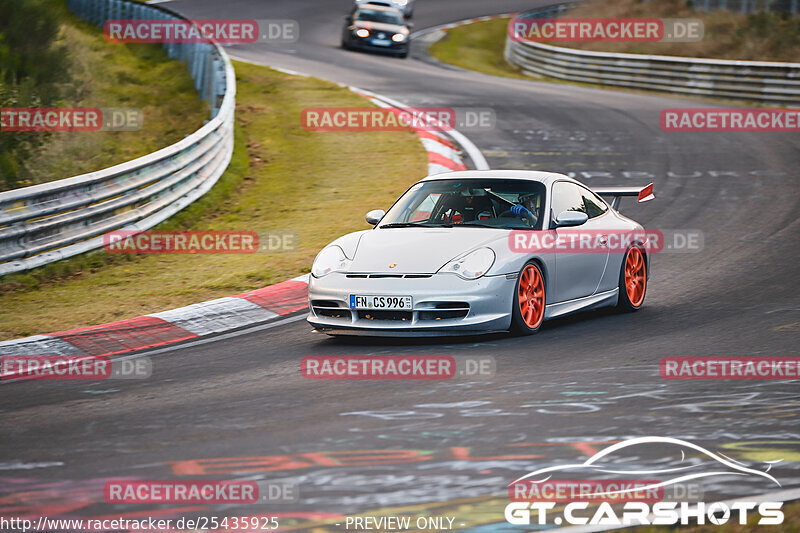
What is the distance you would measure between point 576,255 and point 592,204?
0.92 meters

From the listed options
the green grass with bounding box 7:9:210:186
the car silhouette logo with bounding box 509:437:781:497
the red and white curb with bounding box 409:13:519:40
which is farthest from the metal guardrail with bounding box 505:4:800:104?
the car silhouette logo with bounding box 509:437:781:497

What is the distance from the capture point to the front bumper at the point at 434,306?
838 cm

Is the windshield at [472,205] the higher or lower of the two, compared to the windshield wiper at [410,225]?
higher

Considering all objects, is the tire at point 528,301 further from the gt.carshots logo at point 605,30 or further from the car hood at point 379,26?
the gt.carshots logo at point 605,30

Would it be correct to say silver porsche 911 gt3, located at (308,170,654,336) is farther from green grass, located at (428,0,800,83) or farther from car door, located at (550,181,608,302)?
green grass, located at (428,0,800,83)

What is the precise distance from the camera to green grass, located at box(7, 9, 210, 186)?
16656 millimetres

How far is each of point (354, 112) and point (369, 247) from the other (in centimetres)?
1308

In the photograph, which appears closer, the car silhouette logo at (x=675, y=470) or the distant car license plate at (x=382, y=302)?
the car silhouette logo at (x=675, y=470)

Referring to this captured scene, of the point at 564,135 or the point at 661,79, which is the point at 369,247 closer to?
the point at 564,135

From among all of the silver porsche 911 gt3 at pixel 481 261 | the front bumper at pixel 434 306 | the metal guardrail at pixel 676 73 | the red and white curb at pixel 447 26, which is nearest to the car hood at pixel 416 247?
the silver porsche 911 gt3 at pixel 481 261

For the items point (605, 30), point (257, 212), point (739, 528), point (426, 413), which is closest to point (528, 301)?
point (426, 413)

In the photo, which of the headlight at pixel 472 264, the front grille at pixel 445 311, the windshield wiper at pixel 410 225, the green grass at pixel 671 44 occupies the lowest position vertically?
the front grille at pixel 445 311

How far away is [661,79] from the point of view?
95.3ft

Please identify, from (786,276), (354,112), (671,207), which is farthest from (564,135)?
(786,276)
